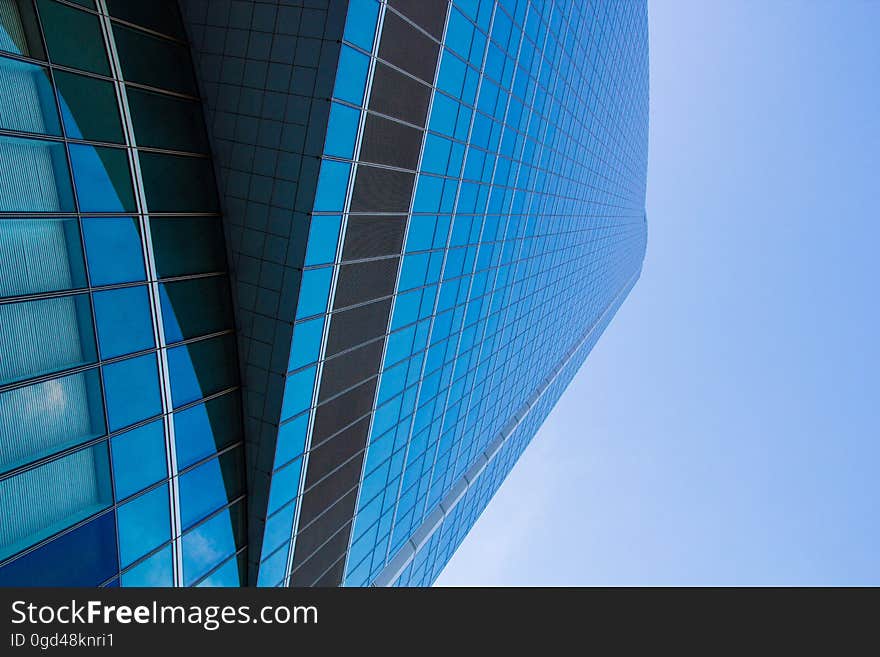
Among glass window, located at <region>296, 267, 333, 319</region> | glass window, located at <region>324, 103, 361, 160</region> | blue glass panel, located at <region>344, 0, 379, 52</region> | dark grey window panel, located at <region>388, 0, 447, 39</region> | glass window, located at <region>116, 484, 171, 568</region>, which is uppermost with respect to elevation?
dark grey window panel, located at <region>388, 0, 447, 39</region>

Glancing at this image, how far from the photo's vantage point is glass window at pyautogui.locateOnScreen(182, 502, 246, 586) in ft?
47.6

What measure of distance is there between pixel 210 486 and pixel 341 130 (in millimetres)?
11293

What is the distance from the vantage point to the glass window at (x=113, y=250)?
11.4 metres

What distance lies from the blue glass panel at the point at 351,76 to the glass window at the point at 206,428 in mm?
9580

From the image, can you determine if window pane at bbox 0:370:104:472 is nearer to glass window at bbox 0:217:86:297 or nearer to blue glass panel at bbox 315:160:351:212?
glass window at bbox 0:217:86:297

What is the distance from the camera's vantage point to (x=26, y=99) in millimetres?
10000

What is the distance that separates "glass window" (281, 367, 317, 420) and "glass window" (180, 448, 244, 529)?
7.37ft

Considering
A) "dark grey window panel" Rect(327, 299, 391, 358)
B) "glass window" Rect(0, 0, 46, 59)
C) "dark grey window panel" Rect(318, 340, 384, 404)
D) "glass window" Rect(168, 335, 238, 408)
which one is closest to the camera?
"glass window" Rect(0, 0, 46, 59)

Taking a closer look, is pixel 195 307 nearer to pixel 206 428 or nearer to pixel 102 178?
pixel 206 428

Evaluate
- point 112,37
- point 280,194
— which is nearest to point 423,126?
point 280,194

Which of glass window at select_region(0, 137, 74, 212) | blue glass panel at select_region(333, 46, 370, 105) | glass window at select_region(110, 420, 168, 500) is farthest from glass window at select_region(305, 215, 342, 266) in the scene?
glass window at select_region(110, 420, 168, 500)

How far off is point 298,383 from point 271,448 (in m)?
2.21

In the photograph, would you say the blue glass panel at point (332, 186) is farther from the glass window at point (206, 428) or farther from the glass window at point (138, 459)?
the glass window at point (138, 459)

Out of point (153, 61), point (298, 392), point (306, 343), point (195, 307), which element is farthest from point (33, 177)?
point (298, 392)
